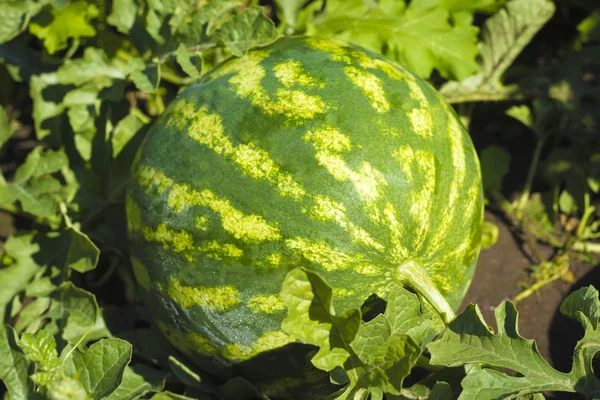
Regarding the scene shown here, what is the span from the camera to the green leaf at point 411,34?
9.74 feet

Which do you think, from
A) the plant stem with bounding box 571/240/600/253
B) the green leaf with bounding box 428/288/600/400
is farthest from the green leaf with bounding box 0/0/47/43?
the plant stem with bounding box 571/240/600/253

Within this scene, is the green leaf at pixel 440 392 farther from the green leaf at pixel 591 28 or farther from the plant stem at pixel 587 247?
the green leaf at pixel 591 28

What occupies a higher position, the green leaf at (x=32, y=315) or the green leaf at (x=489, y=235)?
the green leaf at (x=32, y=315)

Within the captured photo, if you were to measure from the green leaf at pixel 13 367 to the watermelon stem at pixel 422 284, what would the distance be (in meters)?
1.25

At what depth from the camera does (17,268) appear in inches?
107

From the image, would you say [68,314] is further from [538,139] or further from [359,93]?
[538,139]

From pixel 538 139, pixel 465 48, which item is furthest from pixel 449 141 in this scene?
→ pixel 538 139

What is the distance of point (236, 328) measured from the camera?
2152mm

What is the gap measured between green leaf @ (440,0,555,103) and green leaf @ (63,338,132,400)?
77.3 inches

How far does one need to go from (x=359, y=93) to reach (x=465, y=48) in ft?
3.24

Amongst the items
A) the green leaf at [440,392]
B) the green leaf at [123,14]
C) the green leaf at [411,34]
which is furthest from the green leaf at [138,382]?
the green leaf at [411,34]

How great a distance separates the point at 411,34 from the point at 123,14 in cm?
124

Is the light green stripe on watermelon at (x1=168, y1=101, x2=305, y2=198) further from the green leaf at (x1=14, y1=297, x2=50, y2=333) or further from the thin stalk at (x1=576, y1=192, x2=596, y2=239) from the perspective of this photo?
the thin stalk at (x1=576, y1=192, x2=596, y2=239)

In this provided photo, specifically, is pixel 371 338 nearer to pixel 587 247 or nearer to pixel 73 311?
pixel 73 311
